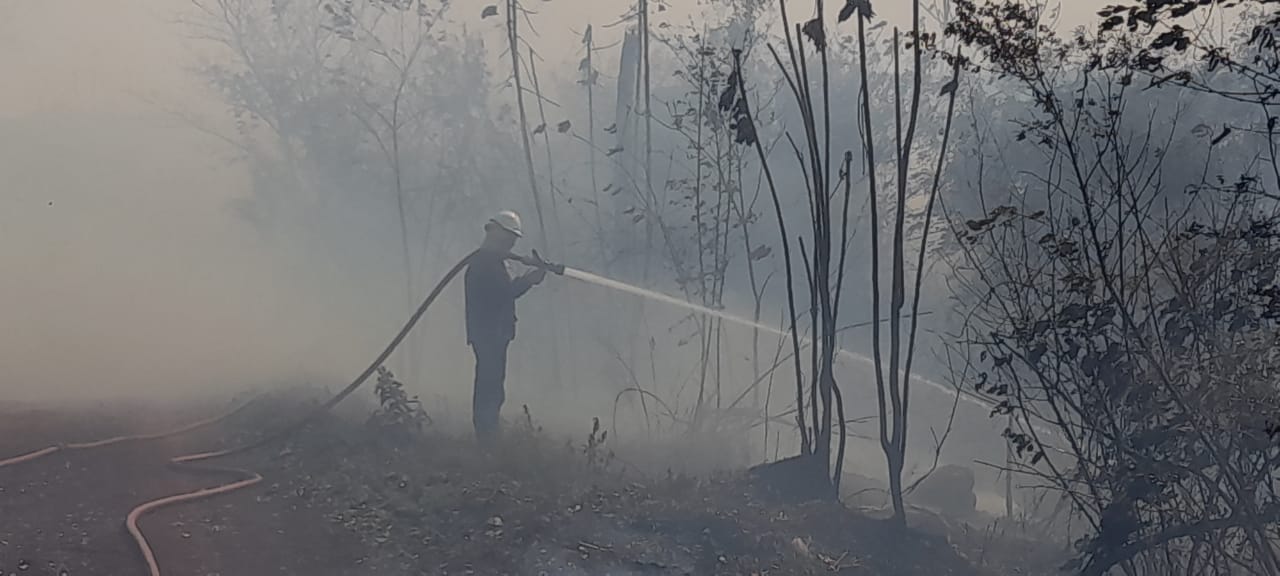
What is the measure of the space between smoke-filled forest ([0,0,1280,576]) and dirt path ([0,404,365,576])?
0.03 m

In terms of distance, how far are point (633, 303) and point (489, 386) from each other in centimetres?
651

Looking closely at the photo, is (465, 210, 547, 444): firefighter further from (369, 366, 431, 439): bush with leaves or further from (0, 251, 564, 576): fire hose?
(369, 366, 431, 439): bush with leaves

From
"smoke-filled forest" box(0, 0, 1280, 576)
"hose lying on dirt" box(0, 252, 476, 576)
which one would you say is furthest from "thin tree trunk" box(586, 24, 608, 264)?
"hose lying on dirt" box(0, 252, 476, 576)

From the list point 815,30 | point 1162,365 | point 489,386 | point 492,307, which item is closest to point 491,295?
point 492,307

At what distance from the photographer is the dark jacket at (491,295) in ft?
26.5

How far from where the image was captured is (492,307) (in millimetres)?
8094

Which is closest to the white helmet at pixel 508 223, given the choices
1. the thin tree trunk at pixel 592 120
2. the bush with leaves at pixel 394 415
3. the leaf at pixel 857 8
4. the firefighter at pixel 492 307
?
the firefighter at pixel 492 307

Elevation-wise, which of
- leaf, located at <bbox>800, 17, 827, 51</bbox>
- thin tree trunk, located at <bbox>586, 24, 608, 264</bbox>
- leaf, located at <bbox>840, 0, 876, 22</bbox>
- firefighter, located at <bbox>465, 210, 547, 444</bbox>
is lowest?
firefighter, located at <bbox>465, 210, 547, 444</bbox>

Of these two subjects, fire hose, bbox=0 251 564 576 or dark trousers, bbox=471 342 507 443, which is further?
dark trousers, bbox=471 342 507 443

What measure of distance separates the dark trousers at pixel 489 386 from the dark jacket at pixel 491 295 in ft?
0.21

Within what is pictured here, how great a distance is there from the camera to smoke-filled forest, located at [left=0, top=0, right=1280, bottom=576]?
4965 millimetres

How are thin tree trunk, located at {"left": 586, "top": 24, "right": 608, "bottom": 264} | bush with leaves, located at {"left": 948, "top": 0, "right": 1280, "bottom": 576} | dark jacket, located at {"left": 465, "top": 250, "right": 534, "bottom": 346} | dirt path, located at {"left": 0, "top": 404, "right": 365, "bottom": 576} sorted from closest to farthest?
bush with leaves, located at {"left": 948, "top": 0, "right": 1280, "bottom": 576}, dirt path, located at {"left": 0, "top": 404, "right": 365, "bottom": 576}, dark jacket, located at {"left": 465, "top": 250, "right": 534, "bottom": 346}, thin tree trunk, located at {"left": 586, "top": 24, "right": 608, "bottom": 264}

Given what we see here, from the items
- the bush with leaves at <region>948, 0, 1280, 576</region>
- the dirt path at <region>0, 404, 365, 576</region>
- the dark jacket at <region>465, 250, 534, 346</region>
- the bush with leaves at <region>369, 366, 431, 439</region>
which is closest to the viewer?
the bush with leaves at <region>948, 0, 1280, 576</region>

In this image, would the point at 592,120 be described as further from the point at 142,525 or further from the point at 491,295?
the point at 142,525
